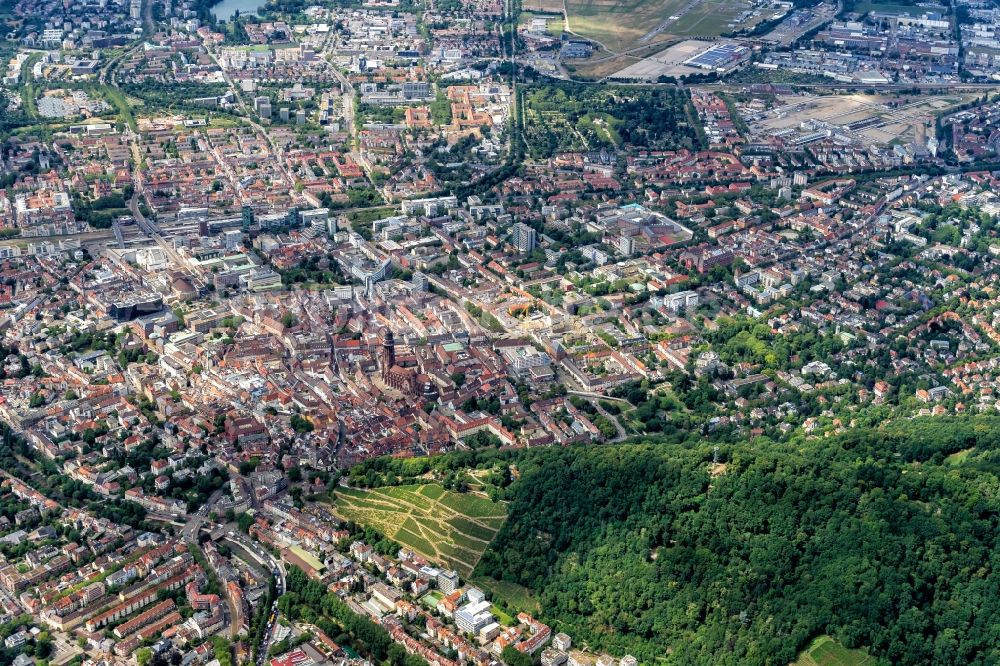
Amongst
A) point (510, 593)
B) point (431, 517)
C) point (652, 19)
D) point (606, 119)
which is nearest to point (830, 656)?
point (510, 593)

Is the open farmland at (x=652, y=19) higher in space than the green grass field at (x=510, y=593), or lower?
higher

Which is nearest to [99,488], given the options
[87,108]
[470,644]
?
[470,644]

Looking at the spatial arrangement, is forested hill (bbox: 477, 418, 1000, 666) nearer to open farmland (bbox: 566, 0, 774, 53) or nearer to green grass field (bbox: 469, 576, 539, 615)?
green grass field (bbox: 469, 576, 539, 615)

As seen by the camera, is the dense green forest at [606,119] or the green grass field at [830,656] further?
the dense green forest at [606,119]

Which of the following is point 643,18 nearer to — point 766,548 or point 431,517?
point 431,517

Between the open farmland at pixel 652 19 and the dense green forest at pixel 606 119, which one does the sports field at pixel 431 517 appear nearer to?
the dense green forest at pixel 606 119

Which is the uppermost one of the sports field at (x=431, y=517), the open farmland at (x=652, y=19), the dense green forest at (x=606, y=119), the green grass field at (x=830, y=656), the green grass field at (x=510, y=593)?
the open farmland at (x=652, y=19)

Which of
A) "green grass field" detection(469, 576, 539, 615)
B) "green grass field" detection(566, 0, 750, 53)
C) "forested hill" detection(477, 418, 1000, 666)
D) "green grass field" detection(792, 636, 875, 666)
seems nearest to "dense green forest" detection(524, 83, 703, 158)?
"green grass field" detection(566, 0, 750, 53)

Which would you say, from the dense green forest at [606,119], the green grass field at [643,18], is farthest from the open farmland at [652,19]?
the dense green forest at [606,119]
